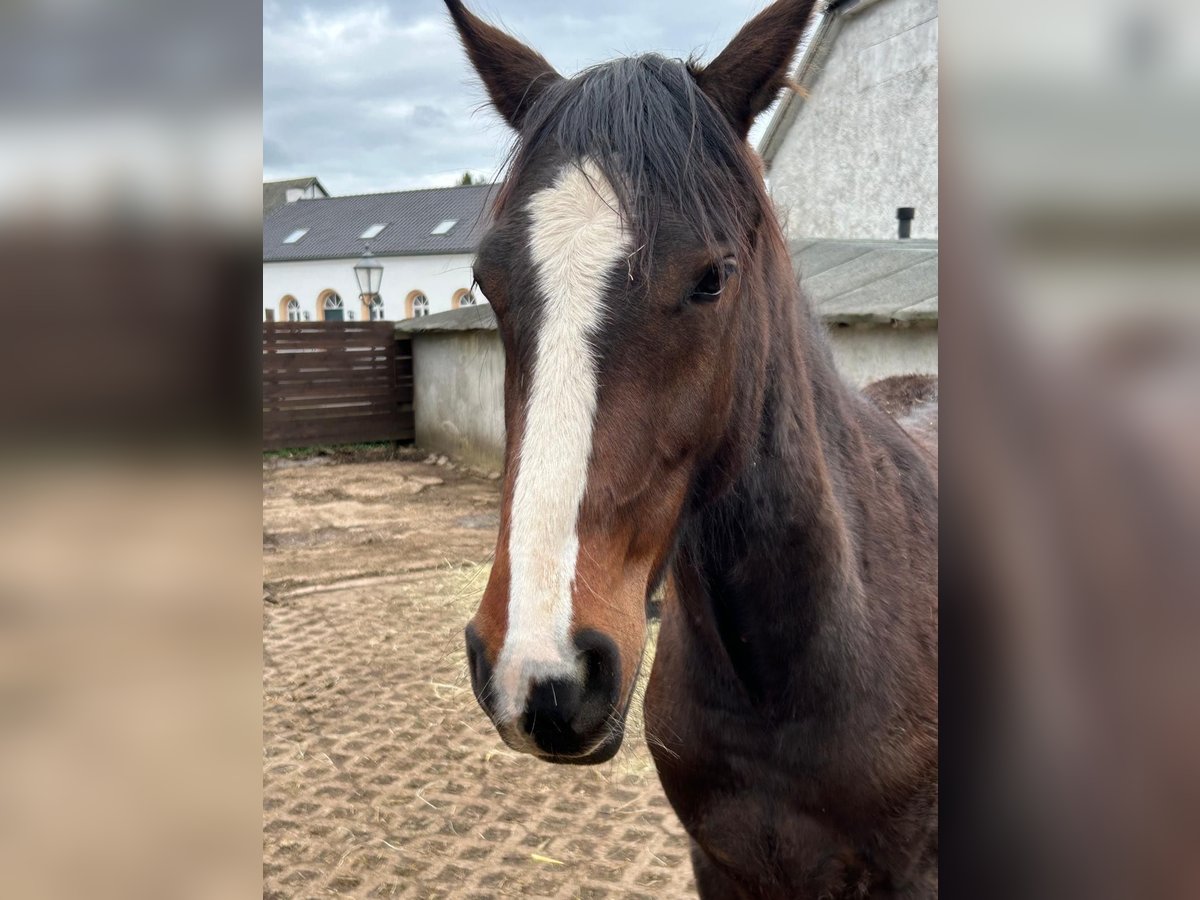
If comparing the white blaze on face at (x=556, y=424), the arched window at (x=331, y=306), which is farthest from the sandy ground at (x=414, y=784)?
the arched window at (x=331, y=306)

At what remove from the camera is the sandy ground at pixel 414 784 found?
334cm

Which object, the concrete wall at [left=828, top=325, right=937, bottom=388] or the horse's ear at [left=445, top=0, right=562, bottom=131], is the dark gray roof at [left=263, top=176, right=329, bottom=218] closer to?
the concrete wall at [left=828, top=325, right=937, bottom=388]

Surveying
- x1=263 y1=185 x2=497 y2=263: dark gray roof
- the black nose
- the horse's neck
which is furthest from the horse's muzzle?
x1=263 y1=185 x2=497 y2=263: dark gray roof

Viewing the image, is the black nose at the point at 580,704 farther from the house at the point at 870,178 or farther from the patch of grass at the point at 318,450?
the patch of grass at the point at 318,450

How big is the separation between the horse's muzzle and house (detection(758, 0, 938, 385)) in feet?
21.1

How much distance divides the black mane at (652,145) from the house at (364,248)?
29.0m

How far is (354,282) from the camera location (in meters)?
35.5

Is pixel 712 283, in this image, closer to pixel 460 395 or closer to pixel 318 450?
pixel 460 395

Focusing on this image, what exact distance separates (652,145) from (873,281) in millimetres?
7541
